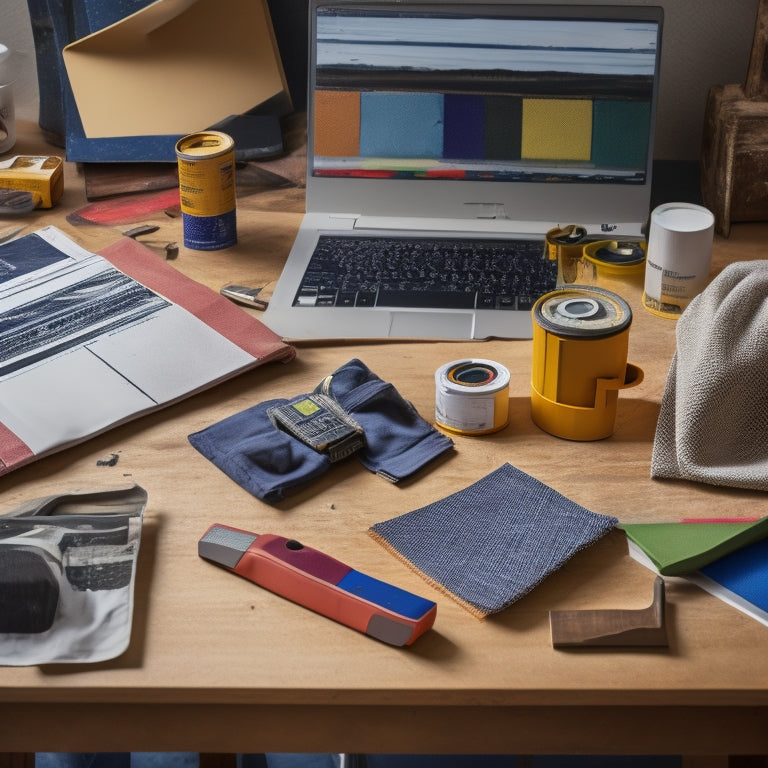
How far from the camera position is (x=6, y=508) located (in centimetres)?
87

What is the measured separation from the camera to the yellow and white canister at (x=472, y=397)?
93cm

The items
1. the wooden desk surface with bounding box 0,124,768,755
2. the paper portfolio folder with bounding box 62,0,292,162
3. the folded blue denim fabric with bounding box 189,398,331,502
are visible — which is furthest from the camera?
the paper portfolio folder with bounding box 62,0,292,162

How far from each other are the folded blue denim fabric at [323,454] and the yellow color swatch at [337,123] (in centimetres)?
40

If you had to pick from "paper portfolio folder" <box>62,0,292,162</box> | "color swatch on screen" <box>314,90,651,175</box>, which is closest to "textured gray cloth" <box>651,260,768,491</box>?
"color swatch on screen" <box>314,90,651,175</box>

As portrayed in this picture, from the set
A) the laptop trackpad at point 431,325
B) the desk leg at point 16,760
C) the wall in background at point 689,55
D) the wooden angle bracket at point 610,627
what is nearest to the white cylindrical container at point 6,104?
the wall in background at point 689,55

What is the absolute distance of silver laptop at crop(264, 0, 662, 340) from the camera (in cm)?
123

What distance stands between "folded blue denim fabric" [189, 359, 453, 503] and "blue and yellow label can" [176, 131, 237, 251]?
1.12 ft

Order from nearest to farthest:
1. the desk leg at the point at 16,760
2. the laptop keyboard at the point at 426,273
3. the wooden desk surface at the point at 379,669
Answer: the wooden desk surface at the point at 379,669, the desk leg at the point at 16,760, the laptop keyboard at the point at 426,273

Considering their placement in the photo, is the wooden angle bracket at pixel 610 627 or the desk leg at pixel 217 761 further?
the desk leg at pixel 217 761

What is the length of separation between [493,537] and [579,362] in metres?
0.19

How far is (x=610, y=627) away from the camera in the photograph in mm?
731

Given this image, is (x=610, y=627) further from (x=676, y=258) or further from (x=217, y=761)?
(x=217, y=761)

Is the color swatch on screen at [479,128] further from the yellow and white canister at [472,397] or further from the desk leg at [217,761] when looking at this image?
the desk leg at [217,761]

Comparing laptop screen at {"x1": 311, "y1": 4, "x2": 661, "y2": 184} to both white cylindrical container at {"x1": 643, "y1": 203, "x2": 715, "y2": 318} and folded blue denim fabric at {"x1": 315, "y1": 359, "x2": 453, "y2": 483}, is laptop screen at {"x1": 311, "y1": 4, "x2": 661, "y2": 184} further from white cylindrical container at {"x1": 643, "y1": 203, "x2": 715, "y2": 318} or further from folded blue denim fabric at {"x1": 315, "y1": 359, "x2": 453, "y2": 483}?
folded blue denim fabric at {"x1": 315, "y1": 359, "x2": 453, "y2": 483}
